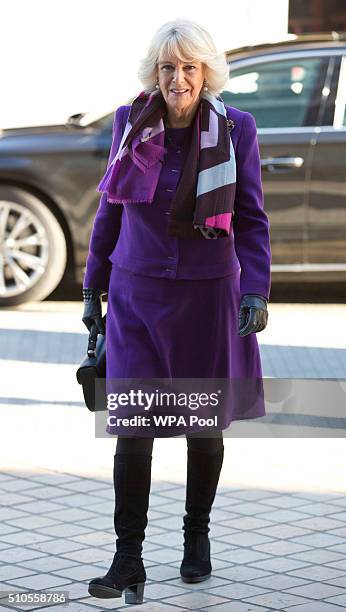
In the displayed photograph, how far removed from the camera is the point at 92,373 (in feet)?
14.9

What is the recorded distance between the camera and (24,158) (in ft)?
31.9

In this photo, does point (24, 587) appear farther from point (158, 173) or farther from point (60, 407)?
point (60, 407)

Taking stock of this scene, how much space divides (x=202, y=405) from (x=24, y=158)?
5.50 metres

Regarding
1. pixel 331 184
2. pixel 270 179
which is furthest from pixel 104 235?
pixel 331 184

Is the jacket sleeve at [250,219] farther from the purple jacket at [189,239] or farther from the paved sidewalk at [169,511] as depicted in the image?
A: the paved sidewalk at [169,511]

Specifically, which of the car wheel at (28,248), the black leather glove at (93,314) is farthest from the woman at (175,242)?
the car wheel at (28,248)

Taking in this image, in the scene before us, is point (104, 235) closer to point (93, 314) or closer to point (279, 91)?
point (93, 314)

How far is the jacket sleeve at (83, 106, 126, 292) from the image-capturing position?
14.9 feet

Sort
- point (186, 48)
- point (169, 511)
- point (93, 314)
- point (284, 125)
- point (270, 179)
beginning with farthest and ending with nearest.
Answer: point (284, 125) < point (270, 179) < point (169, 511) < point (93, 314) < point (186, 48)

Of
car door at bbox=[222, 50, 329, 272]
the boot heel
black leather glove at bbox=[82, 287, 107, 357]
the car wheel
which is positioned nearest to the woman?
the boot heel

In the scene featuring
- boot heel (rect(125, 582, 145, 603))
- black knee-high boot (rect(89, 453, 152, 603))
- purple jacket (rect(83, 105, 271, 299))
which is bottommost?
boot heel (rect(125, 582, 145, 603))

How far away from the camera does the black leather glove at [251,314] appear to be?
437 centimetres

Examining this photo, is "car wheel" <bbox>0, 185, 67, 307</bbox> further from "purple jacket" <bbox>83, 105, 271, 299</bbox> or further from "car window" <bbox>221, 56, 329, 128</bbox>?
"purple jacket" <bbox>83, 105, 271, 299</bbox>

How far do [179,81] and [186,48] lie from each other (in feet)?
0.33
